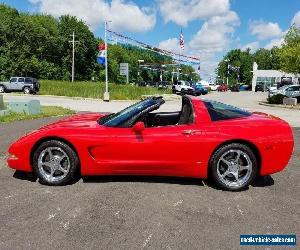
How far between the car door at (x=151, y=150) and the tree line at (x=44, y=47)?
5975 cm

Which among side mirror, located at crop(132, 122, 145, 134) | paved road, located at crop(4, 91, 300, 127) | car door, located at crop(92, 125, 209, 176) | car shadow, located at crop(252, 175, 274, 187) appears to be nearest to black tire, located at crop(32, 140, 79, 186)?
car door, located at crop(92, 125, 209, 176)

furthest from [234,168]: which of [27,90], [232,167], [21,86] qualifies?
[21,86]

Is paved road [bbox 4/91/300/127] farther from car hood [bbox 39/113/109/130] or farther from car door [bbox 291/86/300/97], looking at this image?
car hood [bbox 39/113/109/130]

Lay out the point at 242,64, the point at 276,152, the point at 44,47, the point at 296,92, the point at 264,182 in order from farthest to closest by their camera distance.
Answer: the point at 242,64
the point at 44,47
the point at 296,92
the point at 264,182
the point at 276,152

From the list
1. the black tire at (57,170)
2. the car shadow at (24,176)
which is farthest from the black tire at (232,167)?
the car shadow at (24,176)

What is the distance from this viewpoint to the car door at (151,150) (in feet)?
18.9

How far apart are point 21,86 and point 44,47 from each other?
3955cm

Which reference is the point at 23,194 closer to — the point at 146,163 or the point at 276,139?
the point at 146,163

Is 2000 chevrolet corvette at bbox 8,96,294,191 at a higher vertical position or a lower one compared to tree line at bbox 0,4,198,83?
lower

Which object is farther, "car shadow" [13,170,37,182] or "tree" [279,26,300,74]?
"tree" [279,26,300,74]

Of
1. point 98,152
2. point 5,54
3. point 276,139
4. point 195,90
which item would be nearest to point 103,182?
point 98,152
